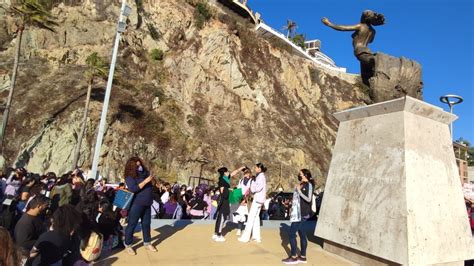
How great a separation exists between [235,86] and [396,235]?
31.7 m

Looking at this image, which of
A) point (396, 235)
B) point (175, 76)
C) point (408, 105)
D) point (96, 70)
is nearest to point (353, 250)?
point (396, 235)

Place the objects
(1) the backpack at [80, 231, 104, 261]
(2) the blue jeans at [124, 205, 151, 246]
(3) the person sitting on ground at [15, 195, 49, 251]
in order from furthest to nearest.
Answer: (2) the blue jeans at [124, 205, 151, 246]
(3) the person sitting on ground at [15, 195, 49, 251]
(1) the backpack at [80, 231, 104, 261]

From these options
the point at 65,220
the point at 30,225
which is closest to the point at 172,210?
the point at 30,225

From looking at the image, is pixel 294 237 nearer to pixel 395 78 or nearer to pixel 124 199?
pixel 124 199

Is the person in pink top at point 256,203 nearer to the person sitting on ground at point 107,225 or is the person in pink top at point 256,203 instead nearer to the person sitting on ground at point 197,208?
the person sitting on ground at point 107,225

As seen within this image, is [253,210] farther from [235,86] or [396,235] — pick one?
[235,86]

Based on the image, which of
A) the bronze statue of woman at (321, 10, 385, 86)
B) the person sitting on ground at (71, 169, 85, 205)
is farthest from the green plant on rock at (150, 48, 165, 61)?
the bronze statue of woman at (321, 10, 385, 86)

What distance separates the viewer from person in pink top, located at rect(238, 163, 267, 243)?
21.9 feet

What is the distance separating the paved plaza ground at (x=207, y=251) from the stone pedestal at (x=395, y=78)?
3.20 m

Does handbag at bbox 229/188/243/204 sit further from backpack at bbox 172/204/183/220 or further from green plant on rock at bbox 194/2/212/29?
green plant on rock at bbox 194/2/212/29

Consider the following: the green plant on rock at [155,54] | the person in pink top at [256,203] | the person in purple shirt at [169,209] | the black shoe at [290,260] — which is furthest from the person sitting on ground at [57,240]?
the green plant on rock at [155,54]

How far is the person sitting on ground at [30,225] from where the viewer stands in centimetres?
404

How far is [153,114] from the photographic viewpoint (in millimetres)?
28703

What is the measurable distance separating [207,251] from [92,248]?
96.9 inches
